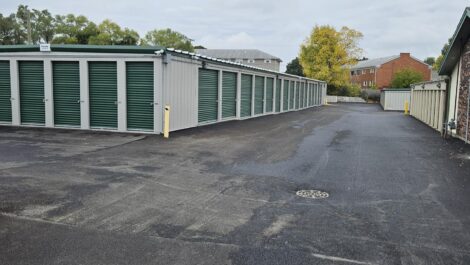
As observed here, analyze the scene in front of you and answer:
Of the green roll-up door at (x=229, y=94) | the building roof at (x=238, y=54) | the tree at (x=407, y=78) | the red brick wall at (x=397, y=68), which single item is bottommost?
the green roll-up door at (x=229, y=94)

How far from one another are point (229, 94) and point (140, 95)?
307 inches

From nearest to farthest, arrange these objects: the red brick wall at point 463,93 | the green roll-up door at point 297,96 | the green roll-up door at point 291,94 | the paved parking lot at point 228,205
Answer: the paved parking lot at point 228,205 < the red brick wall at point 463,93 < the green roll-up door at point 291,94 < the green roll-up door at point 297,96

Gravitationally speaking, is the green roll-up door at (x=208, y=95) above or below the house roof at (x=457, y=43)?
below

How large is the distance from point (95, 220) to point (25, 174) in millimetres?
3606

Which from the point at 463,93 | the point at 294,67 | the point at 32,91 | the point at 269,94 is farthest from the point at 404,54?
the point at 32,91

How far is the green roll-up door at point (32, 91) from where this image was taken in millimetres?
17109

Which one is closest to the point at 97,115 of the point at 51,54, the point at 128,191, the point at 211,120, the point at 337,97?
the point at 51,54

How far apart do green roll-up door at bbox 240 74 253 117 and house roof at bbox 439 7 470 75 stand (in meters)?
10.9

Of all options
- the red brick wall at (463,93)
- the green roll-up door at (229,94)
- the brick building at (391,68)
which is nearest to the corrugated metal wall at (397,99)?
the green roll-up door at (229,94)

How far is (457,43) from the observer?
16453mm

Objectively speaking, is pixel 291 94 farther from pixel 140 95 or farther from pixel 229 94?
pixel 140 95

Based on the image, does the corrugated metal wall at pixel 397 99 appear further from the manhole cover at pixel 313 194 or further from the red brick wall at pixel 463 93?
the manhole cover at pixel 313 194

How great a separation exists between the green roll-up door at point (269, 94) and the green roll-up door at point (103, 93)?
15.6 meters

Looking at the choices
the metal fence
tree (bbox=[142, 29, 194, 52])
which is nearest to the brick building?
tree (bbox=[142, 29, 194, 52])
